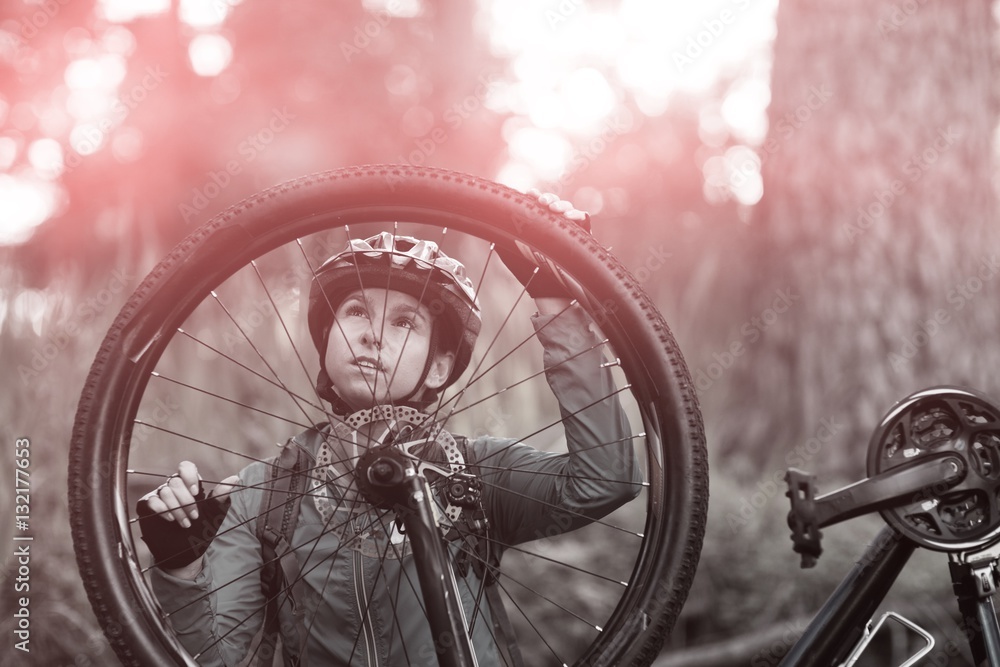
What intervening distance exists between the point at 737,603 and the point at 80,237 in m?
2.42

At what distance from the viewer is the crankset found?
3.52ft

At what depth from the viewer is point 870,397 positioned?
7.20 feet

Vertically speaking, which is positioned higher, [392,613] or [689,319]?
[689,319]

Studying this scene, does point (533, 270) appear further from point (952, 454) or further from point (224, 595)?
point (224, 595)

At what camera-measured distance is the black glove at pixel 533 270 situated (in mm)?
1256

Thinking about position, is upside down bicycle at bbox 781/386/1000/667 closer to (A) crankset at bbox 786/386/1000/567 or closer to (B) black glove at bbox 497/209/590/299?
(A) crankset at bbox 786/386/1000/567

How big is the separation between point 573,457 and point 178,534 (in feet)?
2.33

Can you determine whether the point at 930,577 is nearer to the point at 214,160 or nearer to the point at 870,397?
the point at 870,397

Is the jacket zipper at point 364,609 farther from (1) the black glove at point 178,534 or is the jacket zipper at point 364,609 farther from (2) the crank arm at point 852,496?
(2) the crank arm at point 852,496

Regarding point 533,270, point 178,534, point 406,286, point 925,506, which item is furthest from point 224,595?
point 925,506

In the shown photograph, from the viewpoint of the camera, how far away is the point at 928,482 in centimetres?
109

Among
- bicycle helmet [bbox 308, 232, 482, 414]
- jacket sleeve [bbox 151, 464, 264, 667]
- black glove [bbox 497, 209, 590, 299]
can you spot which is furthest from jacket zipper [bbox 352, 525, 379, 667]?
black glove [bbox 497, 209, 590, 299]

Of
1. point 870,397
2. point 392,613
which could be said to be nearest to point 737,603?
point 870,397

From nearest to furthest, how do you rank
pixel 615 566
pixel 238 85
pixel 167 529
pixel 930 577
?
1. pixel 167 529
2. pixel 930 577
3. pixel 615 566
4. pixel 238 85
